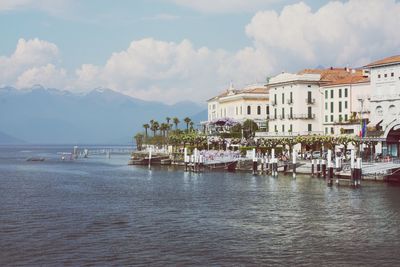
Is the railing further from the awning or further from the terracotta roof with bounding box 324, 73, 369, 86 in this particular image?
the awning

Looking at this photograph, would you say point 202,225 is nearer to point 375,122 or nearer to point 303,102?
point 375,122

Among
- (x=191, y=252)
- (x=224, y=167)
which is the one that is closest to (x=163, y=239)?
(x=191, y=252)

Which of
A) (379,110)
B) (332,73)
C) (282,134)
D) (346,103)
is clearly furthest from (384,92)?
(282,134)

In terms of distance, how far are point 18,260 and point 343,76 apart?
331 ft

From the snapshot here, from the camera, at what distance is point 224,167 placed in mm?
108938

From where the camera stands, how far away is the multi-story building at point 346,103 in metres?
114

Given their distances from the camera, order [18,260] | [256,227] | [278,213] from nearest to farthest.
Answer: [18,260] < [256,227] < [278,213]

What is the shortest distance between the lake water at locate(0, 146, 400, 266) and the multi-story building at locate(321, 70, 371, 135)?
39484 millimetres

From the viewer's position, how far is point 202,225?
156ft

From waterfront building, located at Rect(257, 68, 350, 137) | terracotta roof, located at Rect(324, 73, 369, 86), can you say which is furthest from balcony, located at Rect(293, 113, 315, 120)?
terracotta roof, located at Rect(324, 73, 369, 86)

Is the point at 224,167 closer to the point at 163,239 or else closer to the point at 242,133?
the point at 242,133

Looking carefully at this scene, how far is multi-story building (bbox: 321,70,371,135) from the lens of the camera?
114 m

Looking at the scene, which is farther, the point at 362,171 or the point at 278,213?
the point at 362,171

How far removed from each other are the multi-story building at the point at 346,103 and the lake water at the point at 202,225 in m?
39.5
